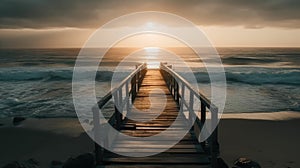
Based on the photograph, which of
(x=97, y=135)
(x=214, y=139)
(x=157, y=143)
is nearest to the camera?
(x=214, y=139)

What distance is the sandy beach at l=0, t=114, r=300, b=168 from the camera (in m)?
9.79

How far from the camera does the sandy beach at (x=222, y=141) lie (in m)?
9.79

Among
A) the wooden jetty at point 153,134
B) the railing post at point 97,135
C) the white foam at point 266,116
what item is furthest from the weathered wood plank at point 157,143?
the white foam at point 266,116

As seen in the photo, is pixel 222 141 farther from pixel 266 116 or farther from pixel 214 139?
pixel 214 139

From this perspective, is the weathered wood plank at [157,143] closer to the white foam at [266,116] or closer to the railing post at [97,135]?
the railing post at [97,135]

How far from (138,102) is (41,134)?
15.0 ft

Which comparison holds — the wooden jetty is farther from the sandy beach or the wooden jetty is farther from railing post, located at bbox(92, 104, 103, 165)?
the sandy beach

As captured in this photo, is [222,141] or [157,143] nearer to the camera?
[157,143]

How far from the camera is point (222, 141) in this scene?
11289mm

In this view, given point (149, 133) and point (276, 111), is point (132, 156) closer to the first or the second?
point (149, 133)

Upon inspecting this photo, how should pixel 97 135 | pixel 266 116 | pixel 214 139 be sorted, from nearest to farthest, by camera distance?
pixel 214 139 → pixel 97 135 → pixel 266 116

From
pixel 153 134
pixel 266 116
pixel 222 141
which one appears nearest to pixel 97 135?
pixel 153 134

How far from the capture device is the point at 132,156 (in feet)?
17.6

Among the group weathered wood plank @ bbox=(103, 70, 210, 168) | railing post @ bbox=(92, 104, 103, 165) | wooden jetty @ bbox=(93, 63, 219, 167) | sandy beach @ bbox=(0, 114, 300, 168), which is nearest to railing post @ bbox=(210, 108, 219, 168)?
wooden jetty @ bbox=(93, 63, 219, 167)
